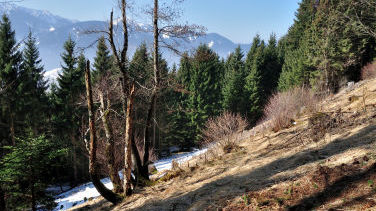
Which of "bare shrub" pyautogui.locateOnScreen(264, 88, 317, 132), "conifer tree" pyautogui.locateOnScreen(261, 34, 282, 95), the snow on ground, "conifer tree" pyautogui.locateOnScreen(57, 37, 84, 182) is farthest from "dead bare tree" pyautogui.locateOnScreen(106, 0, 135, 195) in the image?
"conifer tree" pyautogui.locateOnScreen(261, 34, 282, 95)

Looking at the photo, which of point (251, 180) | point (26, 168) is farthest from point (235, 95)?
point (26, 168)

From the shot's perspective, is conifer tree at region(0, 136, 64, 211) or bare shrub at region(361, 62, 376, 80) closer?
conifer tree at region(0, 136, 64, 211)

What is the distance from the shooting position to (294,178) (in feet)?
15.6

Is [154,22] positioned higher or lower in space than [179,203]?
higher

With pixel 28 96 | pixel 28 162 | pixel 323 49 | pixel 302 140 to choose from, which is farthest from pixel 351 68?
pixel 28 96

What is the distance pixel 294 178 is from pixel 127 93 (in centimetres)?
547

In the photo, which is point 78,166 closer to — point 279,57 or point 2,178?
point 2,178

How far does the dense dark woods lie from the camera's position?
702cm

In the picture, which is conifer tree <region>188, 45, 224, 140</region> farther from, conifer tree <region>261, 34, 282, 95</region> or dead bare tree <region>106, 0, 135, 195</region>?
dead bare tree <region>106, 0, 135, 195</region>

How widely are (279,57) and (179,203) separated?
41475 mm

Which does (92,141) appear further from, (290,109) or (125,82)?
(290,109)

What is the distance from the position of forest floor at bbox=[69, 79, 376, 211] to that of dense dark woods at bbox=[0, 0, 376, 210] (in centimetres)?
170

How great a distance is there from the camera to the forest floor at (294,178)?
3.75 m

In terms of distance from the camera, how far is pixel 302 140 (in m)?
7.79
